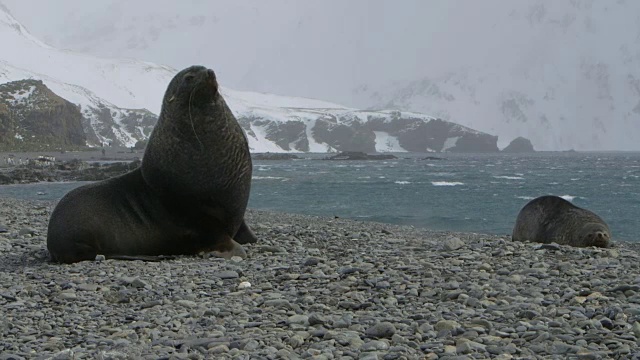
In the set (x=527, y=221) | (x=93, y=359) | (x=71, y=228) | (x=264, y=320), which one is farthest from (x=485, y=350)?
(x=527, y=221)

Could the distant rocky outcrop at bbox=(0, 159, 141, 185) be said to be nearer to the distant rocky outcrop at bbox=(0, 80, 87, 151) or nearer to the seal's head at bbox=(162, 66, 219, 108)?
the seal's head at bbox=(162, 66, 219, 108)

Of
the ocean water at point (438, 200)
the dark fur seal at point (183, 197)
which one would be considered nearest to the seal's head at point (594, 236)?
the dark fur seal at point (183, 197)

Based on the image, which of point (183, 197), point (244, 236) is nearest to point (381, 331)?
point (183, 197)

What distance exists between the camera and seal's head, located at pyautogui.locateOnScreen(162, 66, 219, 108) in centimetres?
930

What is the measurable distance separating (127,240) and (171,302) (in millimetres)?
3065

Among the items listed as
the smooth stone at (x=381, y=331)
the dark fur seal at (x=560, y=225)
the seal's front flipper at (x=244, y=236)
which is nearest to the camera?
the smooth stone at (x=381, y=331)

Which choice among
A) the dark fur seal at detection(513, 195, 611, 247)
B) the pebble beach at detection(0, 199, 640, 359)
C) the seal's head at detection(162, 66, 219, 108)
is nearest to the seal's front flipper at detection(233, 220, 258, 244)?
the pebble beach at detection(0, 199, 640, 359)

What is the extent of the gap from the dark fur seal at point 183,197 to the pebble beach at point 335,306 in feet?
1.57

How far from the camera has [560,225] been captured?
44.4 ft

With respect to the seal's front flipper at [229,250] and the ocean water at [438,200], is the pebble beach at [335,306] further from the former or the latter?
the ocean water at [438,200]

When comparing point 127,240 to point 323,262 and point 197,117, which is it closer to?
point 197,117

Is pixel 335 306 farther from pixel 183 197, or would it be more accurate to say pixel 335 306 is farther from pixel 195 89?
pixel 195 89

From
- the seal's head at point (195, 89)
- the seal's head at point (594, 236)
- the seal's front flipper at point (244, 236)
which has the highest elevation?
the seal's head at point (195, 89)

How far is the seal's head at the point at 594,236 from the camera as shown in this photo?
501 inches
